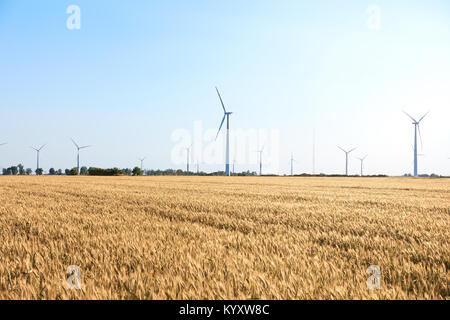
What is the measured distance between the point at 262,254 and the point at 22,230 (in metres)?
4.36

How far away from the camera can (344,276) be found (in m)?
2.75

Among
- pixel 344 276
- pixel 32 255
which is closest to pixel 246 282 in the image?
pixel 344 276
